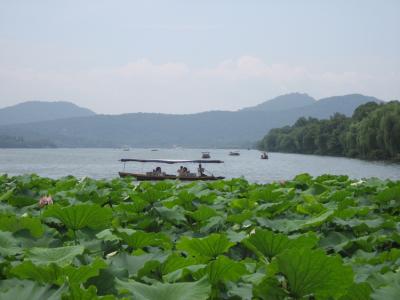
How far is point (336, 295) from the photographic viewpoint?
183cm

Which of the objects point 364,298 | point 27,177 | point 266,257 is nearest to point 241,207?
point 266,257

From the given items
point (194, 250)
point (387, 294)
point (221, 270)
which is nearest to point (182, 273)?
point (221, 270)

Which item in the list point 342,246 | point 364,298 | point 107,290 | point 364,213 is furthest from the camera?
point 364,213

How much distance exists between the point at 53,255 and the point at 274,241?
3.40 ft

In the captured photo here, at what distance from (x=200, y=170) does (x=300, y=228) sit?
142ft

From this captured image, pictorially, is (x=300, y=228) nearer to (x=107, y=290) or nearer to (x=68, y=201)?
(x=107, y=290)

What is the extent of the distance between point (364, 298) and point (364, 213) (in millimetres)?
2435

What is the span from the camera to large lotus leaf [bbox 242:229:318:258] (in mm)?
2432

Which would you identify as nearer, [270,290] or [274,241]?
[270,290]

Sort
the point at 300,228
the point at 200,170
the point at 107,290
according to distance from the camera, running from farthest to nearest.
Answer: the point at 200,170
the point at 300,228
the point at 107,290

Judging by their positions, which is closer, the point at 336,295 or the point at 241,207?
the point at 336,295

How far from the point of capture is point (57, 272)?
198 cm

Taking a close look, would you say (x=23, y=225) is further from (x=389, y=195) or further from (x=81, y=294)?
(x=389, y=195)

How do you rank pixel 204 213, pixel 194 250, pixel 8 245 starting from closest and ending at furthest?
1. pixel 194 250
2. pixel 8 245
3. pixel 204 213
